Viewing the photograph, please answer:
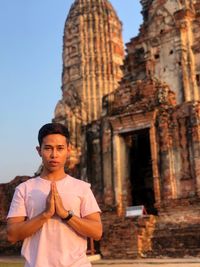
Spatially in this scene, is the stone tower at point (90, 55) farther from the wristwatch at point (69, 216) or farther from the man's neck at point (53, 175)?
the wristwatch at point (69, 216)

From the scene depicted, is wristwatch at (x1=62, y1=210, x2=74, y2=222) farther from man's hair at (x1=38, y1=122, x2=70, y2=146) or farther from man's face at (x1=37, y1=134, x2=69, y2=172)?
man's hair at (x1=38, y1=122, x2=70, y2=146)

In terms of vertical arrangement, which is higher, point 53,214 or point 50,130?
point 50,130

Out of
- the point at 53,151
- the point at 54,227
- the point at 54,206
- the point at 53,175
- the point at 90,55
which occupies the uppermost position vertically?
the point at 90,55

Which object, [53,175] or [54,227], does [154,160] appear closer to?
[53,175]

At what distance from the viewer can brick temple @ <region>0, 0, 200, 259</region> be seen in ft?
46.0

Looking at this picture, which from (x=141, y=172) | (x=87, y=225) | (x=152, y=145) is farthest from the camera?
(x=141, y=172)

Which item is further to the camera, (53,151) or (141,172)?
(141,172)

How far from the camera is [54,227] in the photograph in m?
2.46

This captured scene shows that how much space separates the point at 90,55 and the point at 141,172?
67.8 feet

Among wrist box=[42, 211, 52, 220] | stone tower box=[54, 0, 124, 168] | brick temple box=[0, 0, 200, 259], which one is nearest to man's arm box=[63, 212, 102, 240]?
wrist box=[42, 211, 52, 220]

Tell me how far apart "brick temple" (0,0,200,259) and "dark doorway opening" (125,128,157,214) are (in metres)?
0.05

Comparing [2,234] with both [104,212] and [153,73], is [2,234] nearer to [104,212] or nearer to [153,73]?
[104,212]

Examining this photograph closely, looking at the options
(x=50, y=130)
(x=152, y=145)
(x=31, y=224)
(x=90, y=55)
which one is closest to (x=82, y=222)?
(x=31, y=224)

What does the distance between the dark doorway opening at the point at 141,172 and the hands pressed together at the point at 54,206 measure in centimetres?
1729
